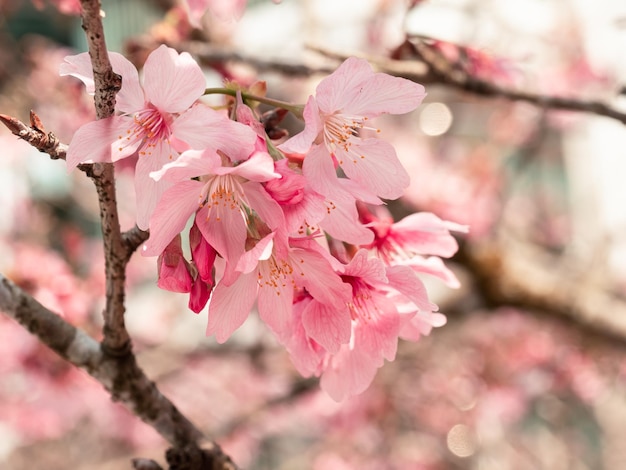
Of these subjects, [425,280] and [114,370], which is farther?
[425,280]

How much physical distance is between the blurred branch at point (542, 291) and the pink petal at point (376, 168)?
6.21 feet

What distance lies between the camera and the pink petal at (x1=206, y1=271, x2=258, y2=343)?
0.71 meters

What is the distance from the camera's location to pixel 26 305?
832mm

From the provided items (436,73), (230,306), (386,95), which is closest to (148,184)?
(230,306)

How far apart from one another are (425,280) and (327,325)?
232cm

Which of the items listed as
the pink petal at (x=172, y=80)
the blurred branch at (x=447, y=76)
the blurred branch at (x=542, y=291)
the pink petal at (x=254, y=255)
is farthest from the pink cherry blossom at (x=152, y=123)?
the blurred branch at (x=542, y=291)

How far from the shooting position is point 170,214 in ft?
2.10

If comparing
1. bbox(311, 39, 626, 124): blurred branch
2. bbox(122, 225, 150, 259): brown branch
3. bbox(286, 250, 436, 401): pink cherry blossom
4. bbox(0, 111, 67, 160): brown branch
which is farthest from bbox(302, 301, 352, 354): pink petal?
bbox(311, 39, 626, 124): blurred branch

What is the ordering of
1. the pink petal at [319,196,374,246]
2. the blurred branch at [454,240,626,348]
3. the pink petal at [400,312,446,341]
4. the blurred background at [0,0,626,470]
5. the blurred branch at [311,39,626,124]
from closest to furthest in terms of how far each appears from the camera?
the pink petal at [319,196,374,246] < the pink petal at [400,312,446,341] < the blurred branch at [311,39,626,124] < the blurred background at [0,0,626,470] < the blurred branch at [454,240,626,348]

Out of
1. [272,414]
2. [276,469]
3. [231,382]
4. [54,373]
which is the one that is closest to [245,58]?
[54,373]

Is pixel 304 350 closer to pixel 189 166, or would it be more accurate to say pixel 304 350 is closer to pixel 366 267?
pixel 366 267

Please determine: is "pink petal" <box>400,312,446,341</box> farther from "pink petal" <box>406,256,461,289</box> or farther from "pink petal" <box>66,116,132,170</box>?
"pink petal" <box>66,116,132,170</box>

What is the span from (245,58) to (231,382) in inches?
119

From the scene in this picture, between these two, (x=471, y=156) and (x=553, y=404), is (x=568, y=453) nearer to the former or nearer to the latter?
(x=553, y=404)
